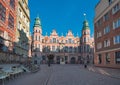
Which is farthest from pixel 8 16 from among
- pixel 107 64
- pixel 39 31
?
pixel 39 31

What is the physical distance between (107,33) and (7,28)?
25.3m

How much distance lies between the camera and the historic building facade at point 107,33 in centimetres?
3681

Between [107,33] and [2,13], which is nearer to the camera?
[2,13]

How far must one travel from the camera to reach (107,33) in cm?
4178

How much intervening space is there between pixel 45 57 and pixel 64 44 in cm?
1202

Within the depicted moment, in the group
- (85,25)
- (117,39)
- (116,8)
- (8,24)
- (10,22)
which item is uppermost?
(85,25)

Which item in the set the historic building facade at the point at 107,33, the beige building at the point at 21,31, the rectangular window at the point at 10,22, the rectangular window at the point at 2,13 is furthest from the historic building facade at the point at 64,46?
the rectangular window at the point at 2,13

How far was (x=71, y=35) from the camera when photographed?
96.4 meters

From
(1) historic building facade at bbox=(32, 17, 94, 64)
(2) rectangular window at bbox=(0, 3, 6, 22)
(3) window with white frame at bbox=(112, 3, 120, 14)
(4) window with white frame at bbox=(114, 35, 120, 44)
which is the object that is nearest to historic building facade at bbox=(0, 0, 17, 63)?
(2) rectangular window at bbox=(0, 3, 6, 22)

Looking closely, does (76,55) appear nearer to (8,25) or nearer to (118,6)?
(118,6)

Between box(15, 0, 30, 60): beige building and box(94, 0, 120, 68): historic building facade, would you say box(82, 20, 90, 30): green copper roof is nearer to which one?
box(94, 0, 120, 68): historic building facade

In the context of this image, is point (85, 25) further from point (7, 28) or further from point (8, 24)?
point (7, 28)

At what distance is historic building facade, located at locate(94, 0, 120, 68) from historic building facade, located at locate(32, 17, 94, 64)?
4139cm

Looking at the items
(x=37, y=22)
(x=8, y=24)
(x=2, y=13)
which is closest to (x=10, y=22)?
(x=8, y=24)
